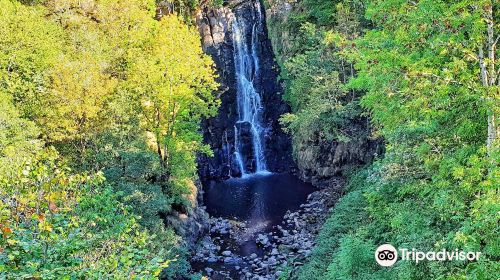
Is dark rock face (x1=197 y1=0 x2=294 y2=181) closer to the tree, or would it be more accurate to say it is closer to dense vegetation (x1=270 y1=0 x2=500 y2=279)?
the tree

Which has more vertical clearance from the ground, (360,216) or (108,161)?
(108,161)

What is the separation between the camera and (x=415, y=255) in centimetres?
902

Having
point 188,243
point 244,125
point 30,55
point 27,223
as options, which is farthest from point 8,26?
point 244,125

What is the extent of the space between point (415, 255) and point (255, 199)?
18940 millimetres

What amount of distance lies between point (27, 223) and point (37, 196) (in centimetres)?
64

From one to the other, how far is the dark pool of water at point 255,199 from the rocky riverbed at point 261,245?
1.21 feet

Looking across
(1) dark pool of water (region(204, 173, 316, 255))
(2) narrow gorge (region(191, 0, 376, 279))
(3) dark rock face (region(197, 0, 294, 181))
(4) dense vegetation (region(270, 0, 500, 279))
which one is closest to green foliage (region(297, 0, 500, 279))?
(4) dense vegetation (region(270, 0, 500, 279))

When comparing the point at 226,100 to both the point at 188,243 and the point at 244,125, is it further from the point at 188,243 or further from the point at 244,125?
the point at 188,243

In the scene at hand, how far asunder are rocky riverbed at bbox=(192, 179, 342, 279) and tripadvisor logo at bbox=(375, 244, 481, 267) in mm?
6056

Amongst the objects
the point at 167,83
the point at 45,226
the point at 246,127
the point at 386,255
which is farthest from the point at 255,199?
the point at 45,226

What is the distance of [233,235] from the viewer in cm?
2192

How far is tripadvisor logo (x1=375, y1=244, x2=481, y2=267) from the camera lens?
7.71 m

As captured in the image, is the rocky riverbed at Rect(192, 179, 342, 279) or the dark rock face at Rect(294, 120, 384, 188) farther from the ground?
the dark rock face at Rect(294, 120, 384, 188)

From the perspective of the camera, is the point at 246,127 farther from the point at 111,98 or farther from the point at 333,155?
the point at 111,98
